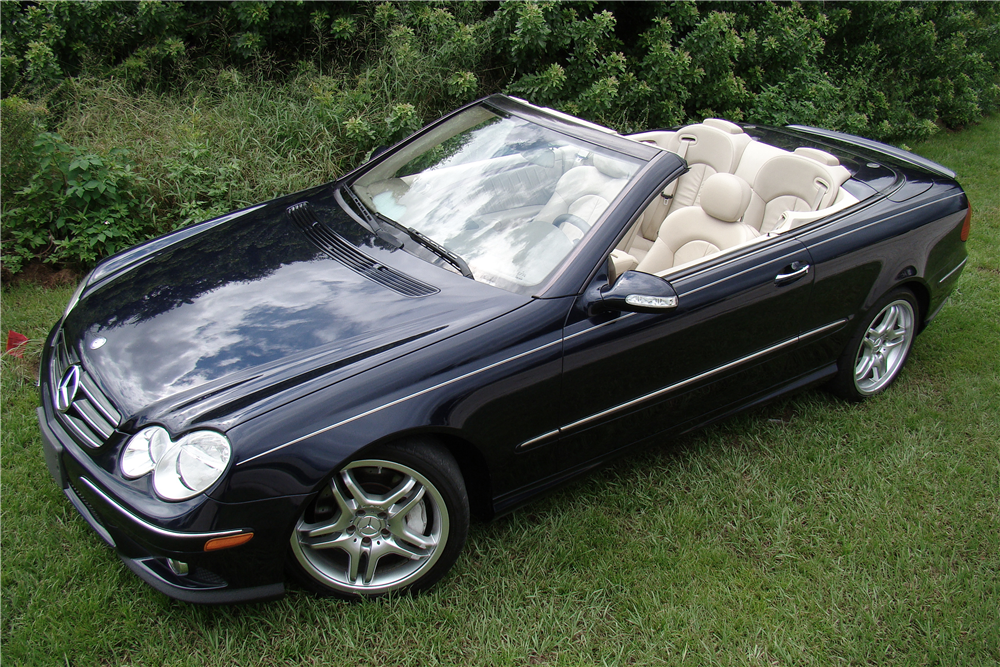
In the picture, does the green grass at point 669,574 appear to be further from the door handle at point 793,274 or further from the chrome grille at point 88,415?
the door handle at point 793,274

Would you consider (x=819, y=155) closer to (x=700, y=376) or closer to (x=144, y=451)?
(x=700, y=376)

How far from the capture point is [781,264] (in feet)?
10.1

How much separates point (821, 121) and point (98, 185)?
6.09 metres

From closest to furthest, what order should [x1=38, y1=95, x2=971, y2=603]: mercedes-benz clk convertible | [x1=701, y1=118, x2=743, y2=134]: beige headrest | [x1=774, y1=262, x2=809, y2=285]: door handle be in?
[x1=38, y1=95, x2=971, y2=603]: mercedes-benz clk convertible < [x1=774, y1=262, x2=809, y2=285]: door handle < [x1=701, y1=118, x2=743, y2=134]: beige headrest

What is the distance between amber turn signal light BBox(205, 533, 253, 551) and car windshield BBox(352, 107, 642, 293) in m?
1.20

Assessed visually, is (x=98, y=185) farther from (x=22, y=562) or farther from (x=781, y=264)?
(x=781, y=264)

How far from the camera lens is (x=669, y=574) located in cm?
271

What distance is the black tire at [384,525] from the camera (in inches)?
92.4

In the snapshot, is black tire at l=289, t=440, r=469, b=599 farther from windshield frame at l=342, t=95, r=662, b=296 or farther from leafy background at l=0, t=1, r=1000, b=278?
leafy background at l=0, t=1, r=1000, b=278

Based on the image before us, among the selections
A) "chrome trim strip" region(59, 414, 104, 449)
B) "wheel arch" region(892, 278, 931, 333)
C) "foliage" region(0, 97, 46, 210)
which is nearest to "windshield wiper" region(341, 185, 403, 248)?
"chrome trim strip" region(59, 414, 104, 449)

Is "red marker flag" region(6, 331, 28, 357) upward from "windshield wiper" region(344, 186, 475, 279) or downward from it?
downward

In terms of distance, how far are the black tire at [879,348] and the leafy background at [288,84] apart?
2.85m

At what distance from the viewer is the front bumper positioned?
6.89 feet

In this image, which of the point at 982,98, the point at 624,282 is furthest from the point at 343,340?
the point at 982,98
